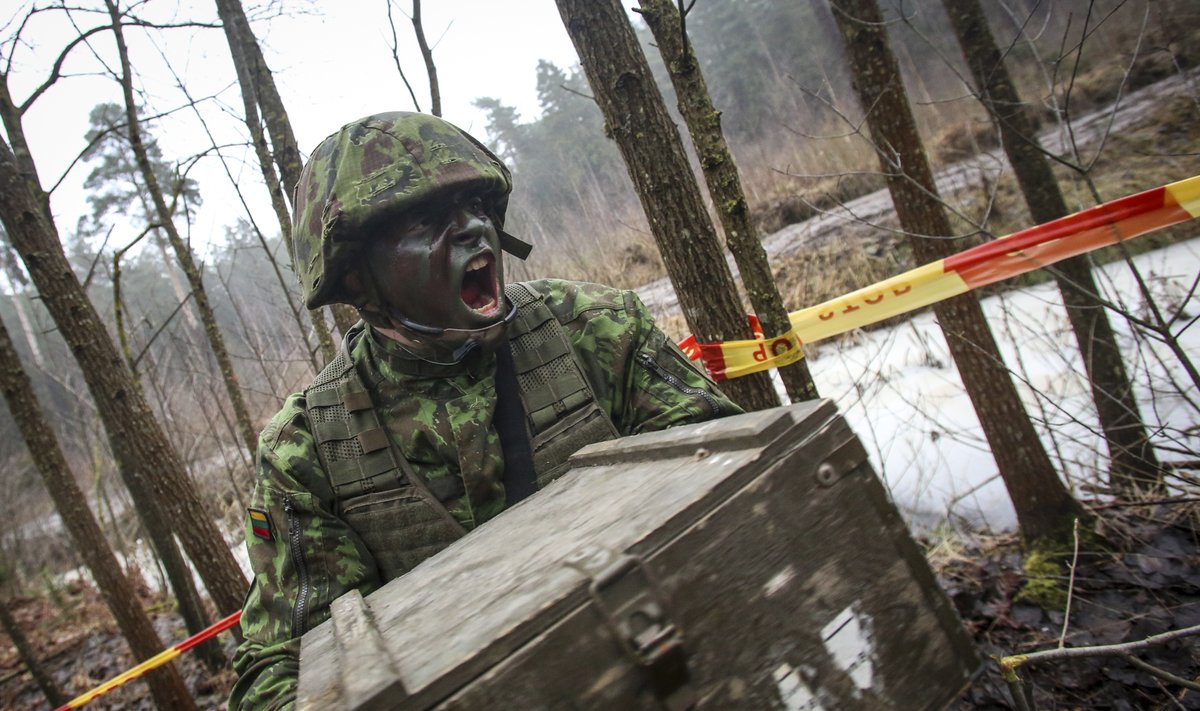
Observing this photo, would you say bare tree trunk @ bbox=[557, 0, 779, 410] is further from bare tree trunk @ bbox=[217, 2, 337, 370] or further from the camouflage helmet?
bare tree trunk @ bbox=[217, 2, 337, 370]

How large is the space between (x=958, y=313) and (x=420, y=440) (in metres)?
3.14

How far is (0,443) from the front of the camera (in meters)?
22.5

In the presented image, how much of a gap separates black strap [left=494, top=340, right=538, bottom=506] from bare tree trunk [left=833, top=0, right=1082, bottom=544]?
8.73ft

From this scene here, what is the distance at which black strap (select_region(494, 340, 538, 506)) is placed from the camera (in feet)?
6.09

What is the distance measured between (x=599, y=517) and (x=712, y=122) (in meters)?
1.80

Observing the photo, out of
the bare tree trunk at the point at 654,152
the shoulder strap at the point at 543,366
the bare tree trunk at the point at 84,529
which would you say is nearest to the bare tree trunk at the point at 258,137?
the bare tree trunk at the point at 84,529

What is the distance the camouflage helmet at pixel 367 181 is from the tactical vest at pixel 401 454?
0.37 meters

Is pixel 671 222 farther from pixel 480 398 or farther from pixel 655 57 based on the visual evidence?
pixel 655 57

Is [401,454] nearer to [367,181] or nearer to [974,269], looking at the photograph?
[367,181]

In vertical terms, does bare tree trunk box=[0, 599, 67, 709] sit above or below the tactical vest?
below

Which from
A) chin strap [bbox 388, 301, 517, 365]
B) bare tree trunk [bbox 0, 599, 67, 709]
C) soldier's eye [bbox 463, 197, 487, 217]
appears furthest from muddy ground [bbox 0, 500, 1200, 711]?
bare tree trunk [bbox 0, 599, 67, 709]

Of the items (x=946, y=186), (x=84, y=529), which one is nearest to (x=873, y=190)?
(x=946, y=186)

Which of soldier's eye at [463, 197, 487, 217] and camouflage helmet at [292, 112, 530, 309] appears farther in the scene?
soldier's eye at [463, 197, 487, 217]

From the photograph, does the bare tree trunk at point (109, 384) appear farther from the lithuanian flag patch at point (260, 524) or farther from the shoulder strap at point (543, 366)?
the shoulder strap at point (543, 366)
